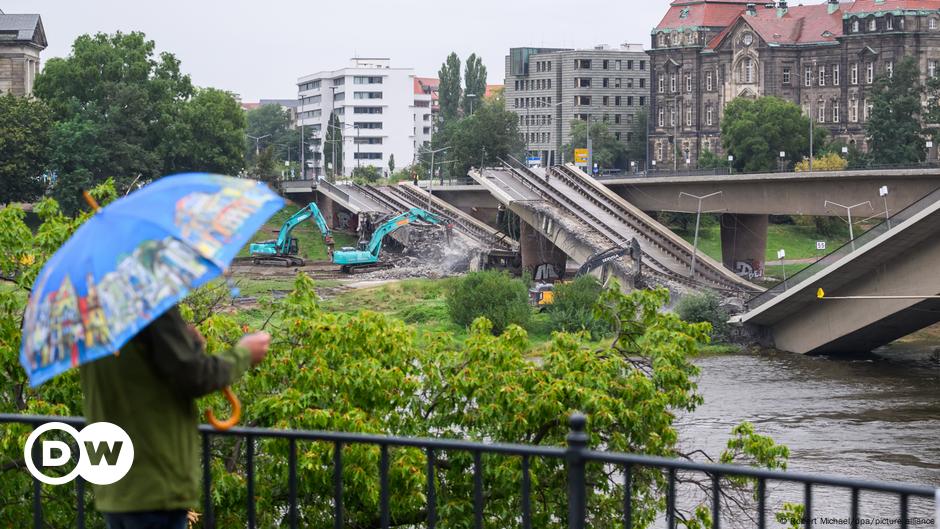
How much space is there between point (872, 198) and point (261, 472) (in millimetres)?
45248

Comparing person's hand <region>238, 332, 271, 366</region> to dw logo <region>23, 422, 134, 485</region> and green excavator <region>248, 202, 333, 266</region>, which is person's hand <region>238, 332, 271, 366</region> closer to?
dw logo <region>23, 422, 134, 485</region>

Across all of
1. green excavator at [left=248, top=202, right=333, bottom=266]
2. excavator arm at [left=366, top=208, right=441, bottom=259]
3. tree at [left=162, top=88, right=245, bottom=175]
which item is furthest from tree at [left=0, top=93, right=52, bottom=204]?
excavator arm at [left=366, top=208, right=441, bottom=259]

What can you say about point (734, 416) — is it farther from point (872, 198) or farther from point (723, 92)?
point (723, 92)

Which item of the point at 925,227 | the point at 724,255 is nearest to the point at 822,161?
the point at 724,255

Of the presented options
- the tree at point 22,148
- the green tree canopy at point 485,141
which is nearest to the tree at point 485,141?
the green tree canopy at point 485,141

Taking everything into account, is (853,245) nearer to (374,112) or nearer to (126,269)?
(126,269)

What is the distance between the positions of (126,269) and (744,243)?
70.7m

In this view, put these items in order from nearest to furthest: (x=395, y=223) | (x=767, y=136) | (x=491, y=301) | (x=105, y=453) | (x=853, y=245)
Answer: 1. (x=105, y=453)
2. (x=853, y=245)
3. (x=491, y=301)
4. (x=395, y=223)
5. (x=767, y=136)

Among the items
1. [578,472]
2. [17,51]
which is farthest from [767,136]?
[578,472]

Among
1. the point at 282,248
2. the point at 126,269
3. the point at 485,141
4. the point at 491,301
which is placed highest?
the point at 485,141

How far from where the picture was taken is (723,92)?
12812 centimetres

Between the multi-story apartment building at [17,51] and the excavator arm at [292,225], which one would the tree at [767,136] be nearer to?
the excavator arm at [292,225]

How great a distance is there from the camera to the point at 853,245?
142ft

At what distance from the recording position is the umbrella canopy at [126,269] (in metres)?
5.21
